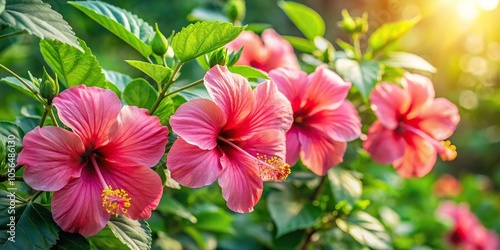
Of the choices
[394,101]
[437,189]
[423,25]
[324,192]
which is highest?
[394,101]

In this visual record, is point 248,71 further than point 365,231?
No

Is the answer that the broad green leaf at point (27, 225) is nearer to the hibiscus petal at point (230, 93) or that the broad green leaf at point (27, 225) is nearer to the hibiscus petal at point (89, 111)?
the hibiscus petal at point (89, 111)

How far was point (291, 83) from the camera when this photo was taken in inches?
38.4

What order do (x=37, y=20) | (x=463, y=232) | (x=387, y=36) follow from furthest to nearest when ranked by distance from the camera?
(x=463, y=232) → (x=387, y=36) → (x=37, y=20)

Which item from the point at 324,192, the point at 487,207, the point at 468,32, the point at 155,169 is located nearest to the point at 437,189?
the point at 487,207

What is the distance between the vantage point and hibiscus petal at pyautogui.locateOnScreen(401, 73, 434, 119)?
113 centimetres

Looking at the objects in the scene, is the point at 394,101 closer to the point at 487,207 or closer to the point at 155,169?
the point at 155,169

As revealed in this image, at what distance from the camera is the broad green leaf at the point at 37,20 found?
679 millimetres

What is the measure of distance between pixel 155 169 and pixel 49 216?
0.15 meters

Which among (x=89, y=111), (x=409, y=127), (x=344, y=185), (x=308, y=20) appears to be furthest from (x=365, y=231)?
(x=89, y=111)

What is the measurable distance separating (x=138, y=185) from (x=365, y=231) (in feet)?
→ 1.90

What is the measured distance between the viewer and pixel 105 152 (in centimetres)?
78

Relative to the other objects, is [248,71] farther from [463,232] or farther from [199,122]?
[463,232]

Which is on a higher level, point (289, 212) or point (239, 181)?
point (239, 181)
